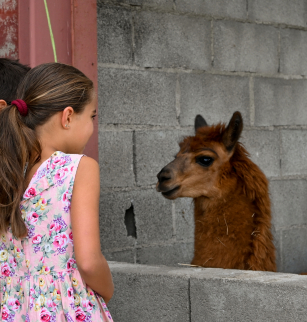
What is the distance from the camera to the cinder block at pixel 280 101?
509cm

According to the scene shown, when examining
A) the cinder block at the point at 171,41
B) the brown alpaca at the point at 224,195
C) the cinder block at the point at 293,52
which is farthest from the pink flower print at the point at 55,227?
the cinder block at the point at 293,52

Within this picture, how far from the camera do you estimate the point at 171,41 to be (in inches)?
175

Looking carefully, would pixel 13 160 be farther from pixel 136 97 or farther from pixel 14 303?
pixel 136 97

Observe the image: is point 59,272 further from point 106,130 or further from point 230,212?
point 106,130

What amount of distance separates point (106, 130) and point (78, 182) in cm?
242

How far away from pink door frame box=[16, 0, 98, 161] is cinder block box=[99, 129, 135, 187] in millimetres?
789

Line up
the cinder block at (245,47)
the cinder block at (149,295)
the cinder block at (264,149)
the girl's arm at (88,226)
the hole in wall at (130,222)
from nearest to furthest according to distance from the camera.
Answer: the girl's arm at (88,226)
the cinder block at (149,295)
the hole in wall at (130,222)
the cinder block at (245,47)
the cinder block at (264,149)

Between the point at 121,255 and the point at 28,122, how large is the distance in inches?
99.7

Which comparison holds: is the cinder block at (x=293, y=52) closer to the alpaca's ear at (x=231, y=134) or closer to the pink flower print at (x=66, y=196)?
the alpaca's ear at (x=231, y=134)

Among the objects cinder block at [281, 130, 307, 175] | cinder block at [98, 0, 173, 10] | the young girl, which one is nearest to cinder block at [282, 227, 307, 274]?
cinder block at [281, 130, 307, 175]

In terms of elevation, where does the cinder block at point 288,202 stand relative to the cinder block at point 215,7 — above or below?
below

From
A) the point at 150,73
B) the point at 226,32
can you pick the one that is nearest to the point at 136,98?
the point at 150,73

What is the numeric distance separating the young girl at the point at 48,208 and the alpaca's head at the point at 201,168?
158 centimetres

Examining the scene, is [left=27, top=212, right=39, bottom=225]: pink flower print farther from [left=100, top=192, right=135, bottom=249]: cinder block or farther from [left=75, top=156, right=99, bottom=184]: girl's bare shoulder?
[left=100, top=192, right=135, bottom=249]: cinder block
